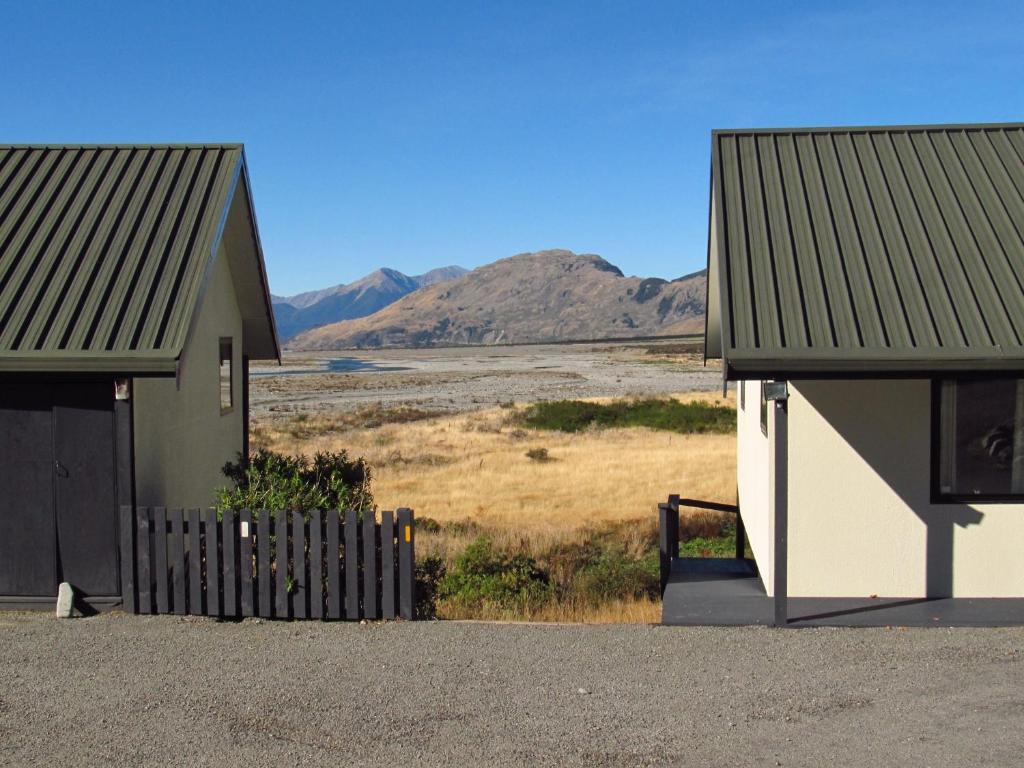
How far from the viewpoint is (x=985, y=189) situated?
9.77m

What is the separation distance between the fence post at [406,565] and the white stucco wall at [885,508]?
134 inches

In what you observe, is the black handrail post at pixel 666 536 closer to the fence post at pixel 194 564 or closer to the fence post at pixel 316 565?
the fence post at pixel 316 565

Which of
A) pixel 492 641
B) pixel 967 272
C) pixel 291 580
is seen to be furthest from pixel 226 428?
pixel 967 272

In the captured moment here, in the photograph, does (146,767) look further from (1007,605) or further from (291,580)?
(1007,605)

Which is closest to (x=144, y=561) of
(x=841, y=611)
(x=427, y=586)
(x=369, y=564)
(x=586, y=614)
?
(x=369, y=564)

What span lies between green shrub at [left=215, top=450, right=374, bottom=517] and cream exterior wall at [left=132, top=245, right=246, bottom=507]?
21.0 inches

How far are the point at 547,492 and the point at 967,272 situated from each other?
565 inches

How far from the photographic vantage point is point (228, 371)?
13188 millimetres

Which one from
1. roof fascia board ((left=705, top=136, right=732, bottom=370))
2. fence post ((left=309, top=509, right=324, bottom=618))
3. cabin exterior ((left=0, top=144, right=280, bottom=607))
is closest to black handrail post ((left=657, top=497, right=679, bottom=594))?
roof fascia board ((left=705, top=136, right=732, bottom=370))

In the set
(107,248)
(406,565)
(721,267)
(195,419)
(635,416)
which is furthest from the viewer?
(635,416)

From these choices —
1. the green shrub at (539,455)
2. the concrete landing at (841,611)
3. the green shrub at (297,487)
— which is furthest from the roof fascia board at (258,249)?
the green shrub at (539,455)

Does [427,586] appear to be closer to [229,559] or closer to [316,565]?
[316,565]

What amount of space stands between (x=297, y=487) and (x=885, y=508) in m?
5.29

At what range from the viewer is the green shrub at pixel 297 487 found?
891cm
